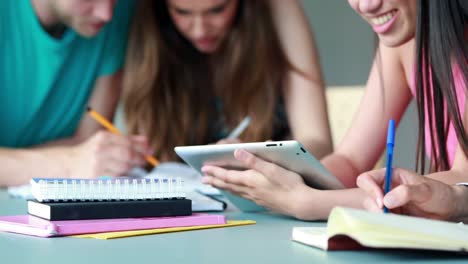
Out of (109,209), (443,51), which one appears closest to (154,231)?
(109,209)

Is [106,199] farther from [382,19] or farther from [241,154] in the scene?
[382,19]

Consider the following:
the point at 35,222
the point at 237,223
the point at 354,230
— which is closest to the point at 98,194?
the point at 35,222

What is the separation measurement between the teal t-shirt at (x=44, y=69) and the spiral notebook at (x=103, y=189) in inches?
45.6

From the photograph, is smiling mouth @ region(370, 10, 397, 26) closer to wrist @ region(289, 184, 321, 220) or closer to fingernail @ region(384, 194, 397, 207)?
wrist @ region(289, 184, 321, 220)

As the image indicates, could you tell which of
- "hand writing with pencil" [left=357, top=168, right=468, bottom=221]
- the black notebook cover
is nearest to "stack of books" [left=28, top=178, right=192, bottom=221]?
the black notebook cover

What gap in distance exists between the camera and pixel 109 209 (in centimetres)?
90

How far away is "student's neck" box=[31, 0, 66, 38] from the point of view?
1.99 meters

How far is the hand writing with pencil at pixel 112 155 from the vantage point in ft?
5.42

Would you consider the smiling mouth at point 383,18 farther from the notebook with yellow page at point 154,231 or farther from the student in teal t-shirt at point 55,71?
the student in teal t-shirt at point 55,71

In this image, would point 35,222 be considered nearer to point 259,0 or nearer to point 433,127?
point 433,127

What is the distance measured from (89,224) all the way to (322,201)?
1.03ft

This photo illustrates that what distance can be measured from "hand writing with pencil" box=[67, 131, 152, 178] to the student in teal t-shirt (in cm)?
12

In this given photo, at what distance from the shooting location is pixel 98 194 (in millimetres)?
919

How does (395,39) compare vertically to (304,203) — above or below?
above
